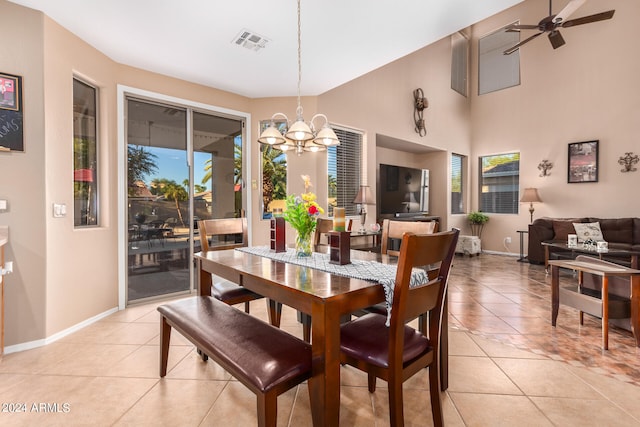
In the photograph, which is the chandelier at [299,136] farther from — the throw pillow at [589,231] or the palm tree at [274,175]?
the throw pillow at [589,231]

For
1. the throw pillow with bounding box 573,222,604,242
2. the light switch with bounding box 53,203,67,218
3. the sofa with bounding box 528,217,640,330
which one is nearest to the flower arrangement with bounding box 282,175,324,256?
the light switch with bounding box 53,203,67,218

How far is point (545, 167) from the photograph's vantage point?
6.19 m

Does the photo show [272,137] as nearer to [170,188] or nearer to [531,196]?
[170,188]

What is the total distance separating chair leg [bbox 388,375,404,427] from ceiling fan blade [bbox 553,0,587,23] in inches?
142

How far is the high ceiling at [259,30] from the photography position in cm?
229

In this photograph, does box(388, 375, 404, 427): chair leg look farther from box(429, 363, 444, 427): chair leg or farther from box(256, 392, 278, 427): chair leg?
Result: box(256, 392, 278, 427): chair leg

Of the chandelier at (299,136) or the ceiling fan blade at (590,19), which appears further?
the ceiling fan blade at (590,19)

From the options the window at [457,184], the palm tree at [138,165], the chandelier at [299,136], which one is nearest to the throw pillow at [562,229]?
the window at [457,184]

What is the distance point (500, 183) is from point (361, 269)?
268 inches

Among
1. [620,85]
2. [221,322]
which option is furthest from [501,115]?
[221,322]

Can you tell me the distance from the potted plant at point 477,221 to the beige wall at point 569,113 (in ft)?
0.54

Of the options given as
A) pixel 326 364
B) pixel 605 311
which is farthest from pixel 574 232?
pixel 326 364

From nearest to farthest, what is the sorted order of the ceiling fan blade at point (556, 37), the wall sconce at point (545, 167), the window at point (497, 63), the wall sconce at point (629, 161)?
the ceiling fan blade at point (556, 37)
the wall sconce at point (629, 161)
the wall sconce at point (545, 167)
the window at point (497, 63)

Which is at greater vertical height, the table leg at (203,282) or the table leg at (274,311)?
the table leg at (203,282)
